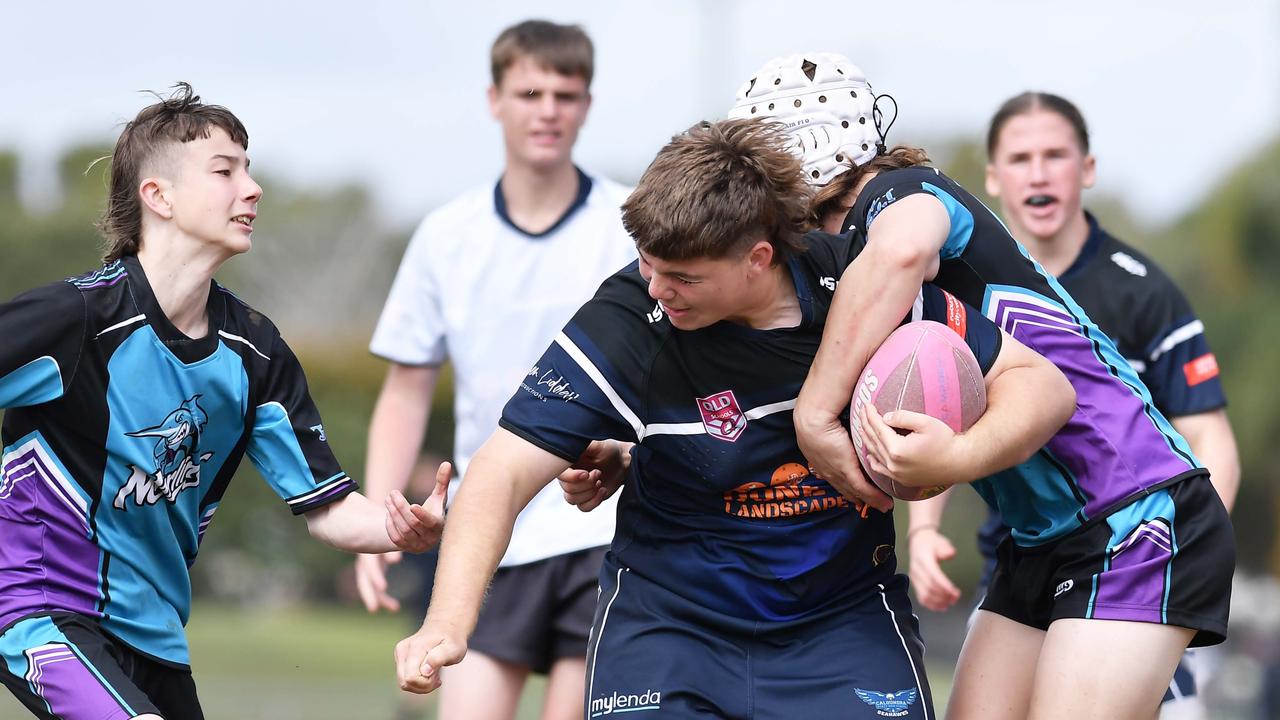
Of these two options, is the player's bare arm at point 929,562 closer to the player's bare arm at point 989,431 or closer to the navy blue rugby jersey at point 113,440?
the player's bare arm at point 989,431

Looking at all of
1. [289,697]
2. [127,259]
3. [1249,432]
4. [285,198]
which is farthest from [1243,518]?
[285,198]

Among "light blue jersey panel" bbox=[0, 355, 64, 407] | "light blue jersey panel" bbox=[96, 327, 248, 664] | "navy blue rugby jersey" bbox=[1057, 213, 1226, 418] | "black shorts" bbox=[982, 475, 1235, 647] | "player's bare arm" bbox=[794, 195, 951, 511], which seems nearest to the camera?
"player's bare arm" bbox=[794, 195, 951, 511]

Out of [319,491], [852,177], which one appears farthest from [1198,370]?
[319,491]

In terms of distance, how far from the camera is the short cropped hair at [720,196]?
11.5 ft

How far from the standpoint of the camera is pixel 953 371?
360 cm

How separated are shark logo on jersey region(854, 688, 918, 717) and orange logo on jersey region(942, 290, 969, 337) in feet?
3.01

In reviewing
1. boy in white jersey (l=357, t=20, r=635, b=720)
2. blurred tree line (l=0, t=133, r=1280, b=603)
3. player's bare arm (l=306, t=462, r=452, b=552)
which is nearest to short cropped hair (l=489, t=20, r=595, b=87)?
boy in white jersey (l=357, t=20, r=635, b=720)

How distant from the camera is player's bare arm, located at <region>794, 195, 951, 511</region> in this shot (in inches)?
142

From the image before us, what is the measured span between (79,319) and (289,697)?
986 centimetres

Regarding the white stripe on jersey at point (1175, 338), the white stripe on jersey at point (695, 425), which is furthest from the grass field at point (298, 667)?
the white stripe on jersey at point (695, 425)

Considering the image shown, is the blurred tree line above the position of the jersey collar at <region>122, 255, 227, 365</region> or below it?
below

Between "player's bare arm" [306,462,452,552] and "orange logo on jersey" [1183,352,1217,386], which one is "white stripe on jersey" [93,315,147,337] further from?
"orange logo on jersey" [1183,352,1217,386]

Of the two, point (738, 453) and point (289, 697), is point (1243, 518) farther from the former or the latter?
point (738, 453)

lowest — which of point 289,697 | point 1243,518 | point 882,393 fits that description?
point 1243,518
